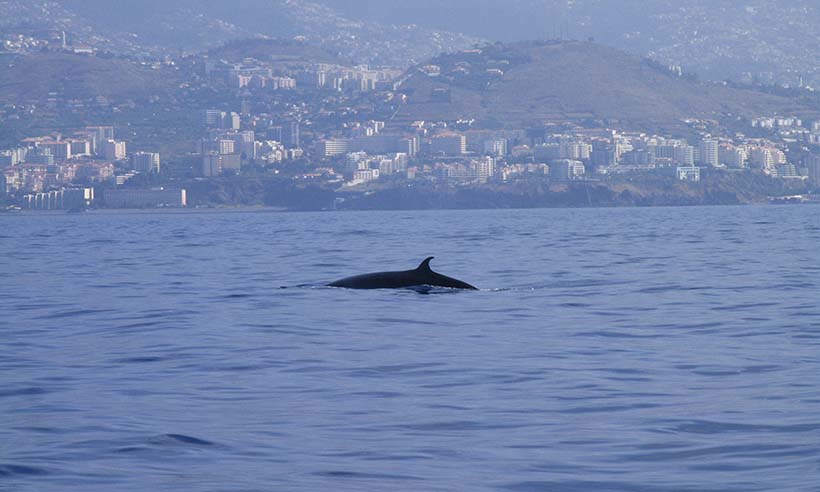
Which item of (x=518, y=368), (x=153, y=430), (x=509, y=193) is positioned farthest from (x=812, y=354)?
(x=509, y=193)

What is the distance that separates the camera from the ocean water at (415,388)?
9.98 meters

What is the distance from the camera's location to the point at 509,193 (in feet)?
653

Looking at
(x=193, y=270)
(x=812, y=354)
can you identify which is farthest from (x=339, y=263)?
(x=812, y=354)

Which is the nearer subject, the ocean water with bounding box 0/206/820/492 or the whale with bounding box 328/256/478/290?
the ocean water with bounding box 0/206/820/492

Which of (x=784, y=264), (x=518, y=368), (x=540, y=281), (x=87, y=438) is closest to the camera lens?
(x=87, y=438)

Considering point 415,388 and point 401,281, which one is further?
point 401,281

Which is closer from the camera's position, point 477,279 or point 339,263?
point 477,279

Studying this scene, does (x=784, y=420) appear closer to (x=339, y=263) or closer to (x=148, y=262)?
(x=339, y=263)

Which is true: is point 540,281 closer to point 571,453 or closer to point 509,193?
point 571,453

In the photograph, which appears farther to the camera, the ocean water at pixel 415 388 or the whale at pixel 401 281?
the whale at pixel 401 281

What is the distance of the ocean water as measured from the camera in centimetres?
998

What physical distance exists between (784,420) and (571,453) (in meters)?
2.02

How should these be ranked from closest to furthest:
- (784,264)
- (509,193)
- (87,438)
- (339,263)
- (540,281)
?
1. (87,438)
2. (540,281)
3. (784,264)
4. (339,263)
5. (509,193)

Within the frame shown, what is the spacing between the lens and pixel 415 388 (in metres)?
13.5
